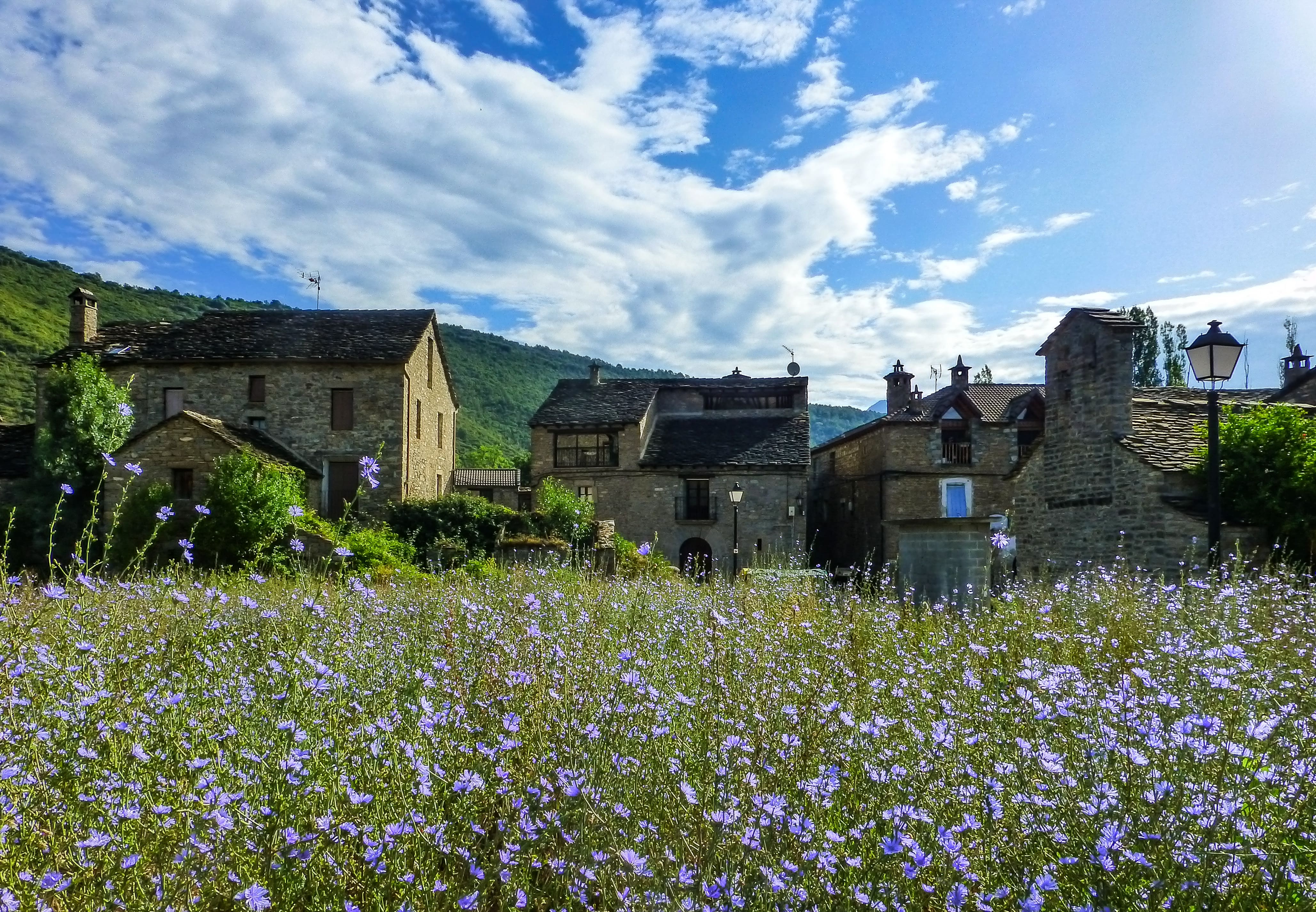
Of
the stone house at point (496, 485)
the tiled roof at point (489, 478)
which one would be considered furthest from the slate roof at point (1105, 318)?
the tiled roof at point (489, 478)

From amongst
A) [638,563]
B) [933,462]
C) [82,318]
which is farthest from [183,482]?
[933,462]

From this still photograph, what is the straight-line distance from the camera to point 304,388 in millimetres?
23484

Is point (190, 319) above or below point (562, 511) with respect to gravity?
above

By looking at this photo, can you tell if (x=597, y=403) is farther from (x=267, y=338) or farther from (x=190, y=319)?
Result: (x=190, y=319)

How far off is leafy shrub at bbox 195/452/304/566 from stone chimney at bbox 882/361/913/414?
25004 millimetres

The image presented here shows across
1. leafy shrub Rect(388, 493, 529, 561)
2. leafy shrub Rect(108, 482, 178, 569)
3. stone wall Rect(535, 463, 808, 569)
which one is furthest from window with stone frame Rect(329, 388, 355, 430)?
stone wall Rect(535, 463, 808, 569)

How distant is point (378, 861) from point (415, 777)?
0.31 m

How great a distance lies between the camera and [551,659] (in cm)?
344

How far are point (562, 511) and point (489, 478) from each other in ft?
63.1

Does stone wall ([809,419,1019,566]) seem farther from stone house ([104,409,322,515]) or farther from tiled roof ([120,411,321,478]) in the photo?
stone house ([104,409,322,515])

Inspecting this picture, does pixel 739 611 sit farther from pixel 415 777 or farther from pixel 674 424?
pixel 674 424

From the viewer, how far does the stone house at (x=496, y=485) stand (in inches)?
1397

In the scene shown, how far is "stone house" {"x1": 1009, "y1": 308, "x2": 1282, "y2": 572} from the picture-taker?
1177 cm

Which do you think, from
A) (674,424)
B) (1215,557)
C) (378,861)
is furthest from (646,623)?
(674,424)
